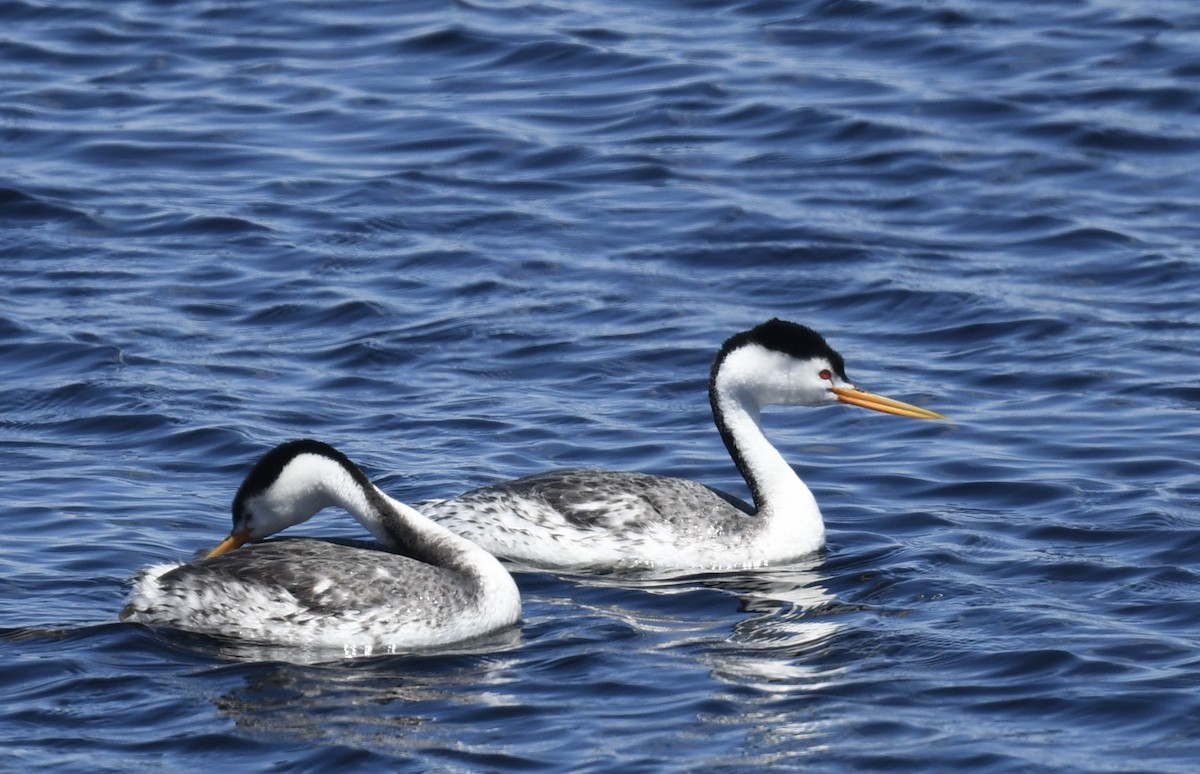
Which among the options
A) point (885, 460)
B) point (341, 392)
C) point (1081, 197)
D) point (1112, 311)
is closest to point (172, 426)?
point (341, 392)

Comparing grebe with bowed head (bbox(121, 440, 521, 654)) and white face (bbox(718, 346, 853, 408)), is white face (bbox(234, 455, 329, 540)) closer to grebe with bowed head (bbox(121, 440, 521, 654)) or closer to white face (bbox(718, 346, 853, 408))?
grebe with bowed head (bbox(121, 440, 521, 654))

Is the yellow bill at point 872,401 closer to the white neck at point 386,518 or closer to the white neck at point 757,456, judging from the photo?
the white neck at point 757,456

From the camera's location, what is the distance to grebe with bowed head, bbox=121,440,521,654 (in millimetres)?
10156

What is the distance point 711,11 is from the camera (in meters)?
21.8

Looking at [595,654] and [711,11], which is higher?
[711,11]

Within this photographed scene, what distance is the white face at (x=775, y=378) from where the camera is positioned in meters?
12.3

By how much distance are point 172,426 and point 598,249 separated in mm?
4209

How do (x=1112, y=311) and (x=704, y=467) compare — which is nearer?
(x=704, y=467)

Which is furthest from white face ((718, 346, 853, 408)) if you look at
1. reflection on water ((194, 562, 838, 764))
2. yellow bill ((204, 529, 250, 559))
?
yellow bill ((204, 529, 250, 559))

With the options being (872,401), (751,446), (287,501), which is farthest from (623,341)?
(287,501)

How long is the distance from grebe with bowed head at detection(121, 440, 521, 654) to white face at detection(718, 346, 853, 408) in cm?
213

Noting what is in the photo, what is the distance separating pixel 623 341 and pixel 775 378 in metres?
2.93

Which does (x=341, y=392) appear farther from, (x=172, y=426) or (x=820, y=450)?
(x=820, y=450)

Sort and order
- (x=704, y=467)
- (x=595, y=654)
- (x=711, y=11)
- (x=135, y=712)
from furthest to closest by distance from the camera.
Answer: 1. (x=711, y=11)
2. (x=704, y=467)
3. (x=595, y=654)
4. (x=135, y=712)
